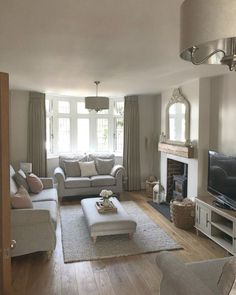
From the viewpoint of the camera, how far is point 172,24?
7.10 ft

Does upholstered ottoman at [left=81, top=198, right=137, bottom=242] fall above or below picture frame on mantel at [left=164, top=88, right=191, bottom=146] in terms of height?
below

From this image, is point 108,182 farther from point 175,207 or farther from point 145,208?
point 175,207

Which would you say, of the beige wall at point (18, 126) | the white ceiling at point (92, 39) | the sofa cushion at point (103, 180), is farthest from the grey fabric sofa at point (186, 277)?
the beige wall at point (18, 126)

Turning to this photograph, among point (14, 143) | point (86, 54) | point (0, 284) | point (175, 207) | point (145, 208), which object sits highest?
point (86, 54)

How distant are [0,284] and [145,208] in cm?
420

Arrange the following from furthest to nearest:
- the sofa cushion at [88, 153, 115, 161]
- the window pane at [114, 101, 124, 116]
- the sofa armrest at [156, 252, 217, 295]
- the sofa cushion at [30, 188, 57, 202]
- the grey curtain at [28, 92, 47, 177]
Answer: the window pane at [114, 101, 124, 116] < the sofa cushion at [88, 153, 115, 161] < the grey curtain at [28, 92, 47, 177] < the sofa cushion at [30, 188, 57, 202] < the sofa armrest at [156, 252, 217, 295]

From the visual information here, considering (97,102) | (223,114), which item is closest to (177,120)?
(223,114)

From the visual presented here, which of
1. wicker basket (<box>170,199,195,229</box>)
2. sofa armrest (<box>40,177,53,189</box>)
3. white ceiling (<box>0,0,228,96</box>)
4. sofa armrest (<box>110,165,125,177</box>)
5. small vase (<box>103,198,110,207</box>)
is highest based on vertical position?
white ceiling (<box>0,0,228,96</box>)

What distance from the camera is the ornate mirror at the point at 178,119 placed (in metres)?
5.00

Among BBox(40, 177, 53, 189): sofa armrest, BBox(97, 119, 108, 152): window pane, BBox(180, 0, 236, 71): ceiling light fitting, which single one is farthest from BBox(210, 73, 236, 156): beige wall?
BBox(97, 119, 108, 152): window pane

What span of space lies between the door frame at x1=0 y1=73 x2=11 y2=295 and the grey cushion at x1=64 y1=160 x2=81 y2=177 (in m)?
4.79

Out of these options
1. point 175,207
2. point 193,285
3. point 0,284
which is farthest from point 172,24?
point 175,207

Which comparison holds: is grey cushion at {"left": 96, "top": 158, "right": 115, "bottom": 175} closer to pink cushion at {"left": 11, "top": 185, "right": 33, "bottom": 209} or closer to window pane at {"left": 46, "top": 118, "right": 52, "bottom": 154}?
window pane at {"left": 46, "top": 118, "right": 52, "bottom": 154}

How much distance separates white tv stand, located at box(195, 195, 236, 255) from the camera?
3.52 m
